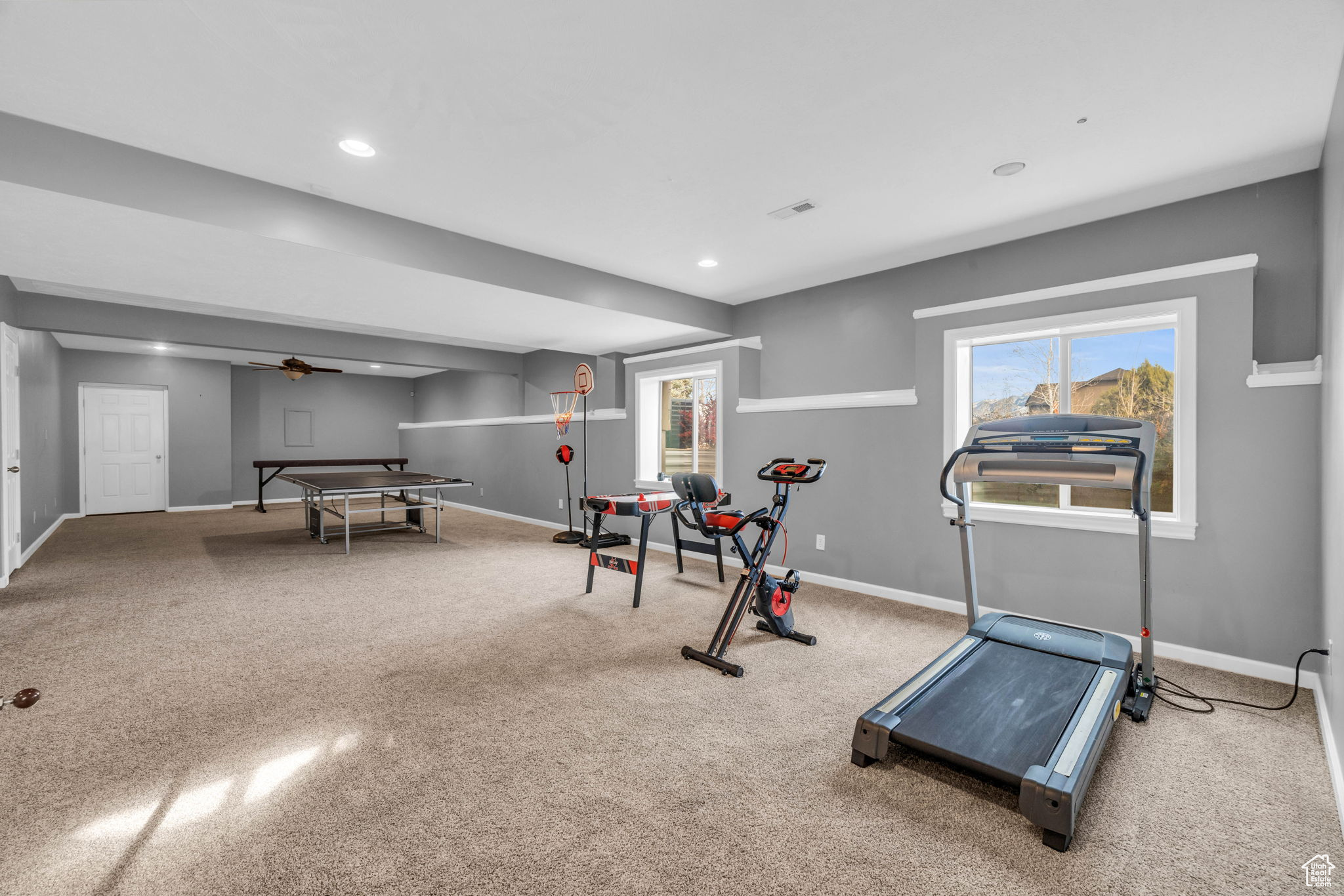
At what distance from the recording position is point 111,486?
28.0 feet

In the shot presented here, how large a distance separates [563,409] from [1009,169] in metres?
5.76

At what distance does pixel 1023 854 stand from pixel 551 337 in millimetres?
5472

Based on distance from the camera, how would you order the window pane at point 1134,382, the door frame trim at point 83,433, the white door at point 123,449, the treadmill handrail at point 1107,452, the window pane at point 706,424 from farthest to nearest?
the white door at point 123,449 < the door frame trim at point 83,433 < the window pane at point 706,424 < the window pane at point 1134,382 < the treadmill handrail at point 1107,452

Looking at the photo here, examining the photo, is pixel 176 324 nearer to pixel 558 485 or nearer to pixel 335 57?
pixel 558 485

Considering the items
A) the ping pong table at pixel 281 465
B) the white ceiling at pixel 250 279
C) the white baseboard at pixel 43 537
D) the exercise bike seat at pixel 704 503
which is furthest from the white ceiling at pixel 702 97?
the ping pong table at pixel 281 465

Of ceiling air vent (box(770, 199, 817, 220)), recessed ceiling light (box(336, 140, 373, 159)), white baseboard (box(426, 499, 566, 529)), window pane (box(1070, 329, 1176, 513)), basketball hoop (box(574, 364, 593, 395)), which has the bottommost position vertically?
white baseboard (box(426, 499, 566, 529))

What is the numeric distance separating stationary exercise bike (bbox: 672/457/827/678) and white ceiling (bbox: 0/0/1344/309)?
1610 mm

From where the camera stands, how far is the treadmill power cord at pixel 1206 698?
2551 millimetres

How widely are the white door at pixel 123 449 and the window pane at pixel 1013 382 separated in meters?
11.3

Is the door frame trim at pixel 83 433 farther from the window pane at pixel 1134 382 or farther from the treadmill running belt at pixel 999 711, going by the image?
the window pane at pixel 1134 382

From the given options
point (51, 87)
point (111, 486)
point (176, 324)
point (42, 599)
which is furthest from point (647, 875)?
point (111, 486)

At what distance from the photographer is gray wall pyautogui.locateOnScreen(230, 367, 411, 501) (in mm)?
10094

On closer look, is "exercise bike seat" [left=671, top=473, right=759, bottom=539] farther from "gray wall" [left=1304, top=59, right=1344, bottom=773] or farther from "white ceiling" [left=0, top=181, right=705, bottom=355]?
"gray wall" [left=1304, top=59, right=1344, bottom=773]

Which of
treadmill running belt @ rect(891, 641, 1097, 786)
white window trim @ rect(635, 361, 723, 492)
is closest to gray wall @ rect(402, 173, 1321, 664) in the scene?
white window trim @ rect(635, 361, 723, 492)
